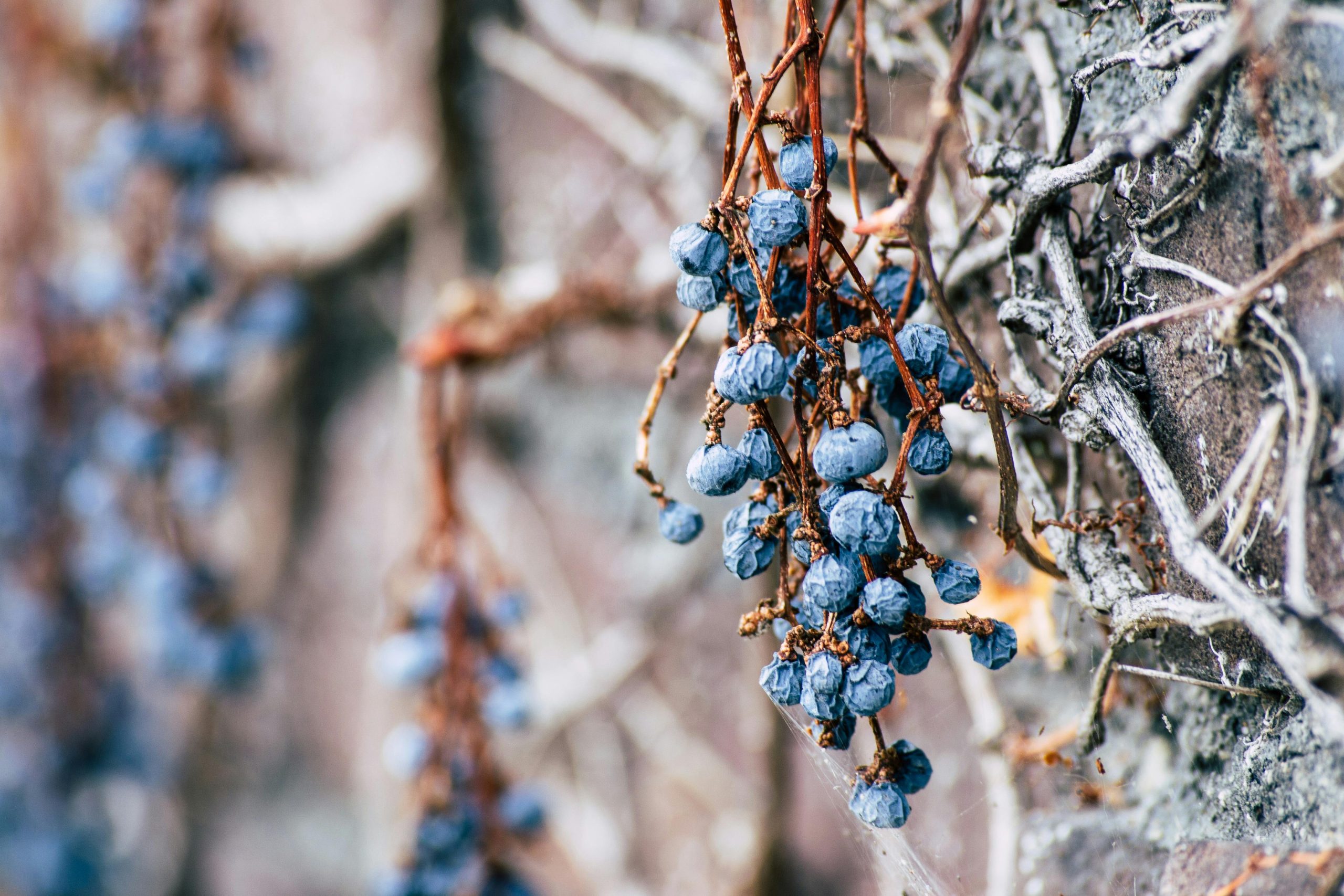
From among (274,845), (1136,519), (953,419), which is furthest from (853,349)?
(274,845)

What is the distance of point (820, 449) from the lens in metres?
0.37

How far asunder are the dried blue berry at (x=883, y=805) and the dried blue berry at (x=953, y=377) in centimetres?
16

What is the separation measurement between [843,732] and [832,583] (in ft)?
0.27

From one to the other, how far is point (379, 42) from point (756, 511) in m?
1.03

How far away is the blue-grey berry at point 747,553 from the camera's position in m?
0.41

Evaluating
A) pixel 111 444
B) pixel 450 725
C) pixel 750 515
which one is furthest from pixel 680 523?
pixel 111 444

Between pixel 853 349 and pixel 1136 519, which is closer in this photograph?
pixel 1136 519

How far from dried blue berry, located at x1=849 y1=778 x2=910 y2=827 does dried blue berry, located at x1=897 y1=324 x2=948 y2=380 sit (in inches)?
6.7

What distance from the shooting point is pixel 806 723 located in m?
0.50

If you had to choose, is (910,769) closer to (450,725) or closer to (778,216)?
(778,216)

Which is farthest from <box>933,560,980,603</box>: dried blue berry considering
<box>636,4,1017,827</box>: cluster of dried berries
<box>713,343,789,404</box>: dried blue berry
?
<box>713,343,789,404</box>: dried blue berry

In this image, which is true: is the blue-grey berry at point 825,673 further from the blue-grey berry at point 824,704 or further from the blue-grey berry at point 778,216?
the blue-grey berry at point 778,216

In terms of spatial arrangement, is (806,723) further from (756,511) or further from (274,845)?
(274,845)

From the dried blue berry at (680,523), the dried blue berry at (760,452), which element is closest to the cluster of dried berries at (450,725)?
the dried blue berry at (680,523)
